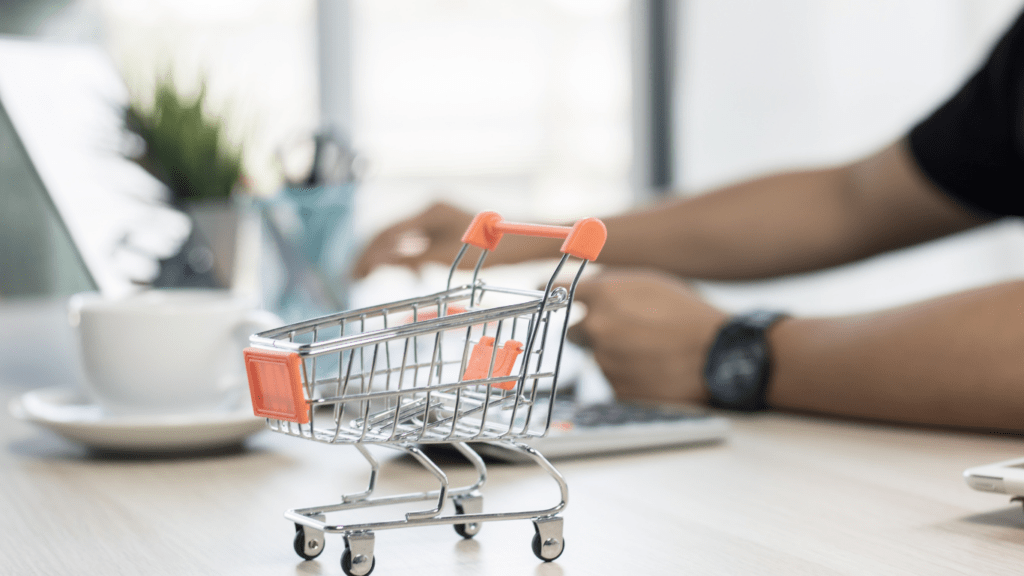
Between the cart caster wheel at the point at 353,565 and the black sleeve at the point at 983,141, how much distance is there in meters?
1.07

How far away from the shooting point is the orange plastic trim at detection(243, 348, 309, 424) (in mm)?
387

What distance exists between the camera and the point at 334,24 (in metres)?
2.11

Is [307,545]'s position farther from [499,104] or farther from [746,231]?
[499,104]

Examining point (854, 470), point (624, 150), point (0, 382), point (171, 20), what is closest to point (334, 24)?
point (171, 20)

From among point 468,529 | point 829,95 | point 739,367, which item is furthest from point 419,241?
point 829,95

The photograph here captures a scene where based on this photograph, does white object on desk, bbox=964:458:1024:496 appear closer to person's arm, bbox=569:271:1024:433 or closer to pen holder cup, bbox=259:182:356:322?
person's arm, bbox=569:271:1024:433

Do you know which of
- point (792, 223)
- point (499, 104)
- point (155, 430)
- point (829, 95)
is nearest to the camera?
point (155, 430)

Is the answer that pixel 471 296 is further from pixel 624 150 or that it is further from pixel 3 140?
pixel 624 150

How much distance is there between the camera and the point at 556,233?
1.41ft

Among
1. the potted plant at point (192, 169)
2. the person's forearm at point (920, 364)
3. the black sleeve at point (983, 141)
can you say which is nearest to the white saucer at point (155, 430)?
the potted plant at point (192, 169)

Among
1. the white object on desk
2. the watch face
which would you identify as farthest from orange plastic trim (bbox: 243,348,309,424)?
the watch face

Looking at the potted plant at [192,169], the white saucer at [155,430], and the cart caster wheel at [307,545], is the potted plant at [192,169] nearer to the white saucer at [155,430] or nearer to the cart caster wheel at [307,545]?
the white saucer at [155,430]

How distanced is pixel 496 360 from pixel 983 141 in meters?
1.02

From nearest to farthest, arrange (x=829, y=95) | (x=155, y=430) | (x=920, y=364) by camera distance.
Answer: (x=155, y=430)
(x=920, y=364)
(x=829, y=95)
